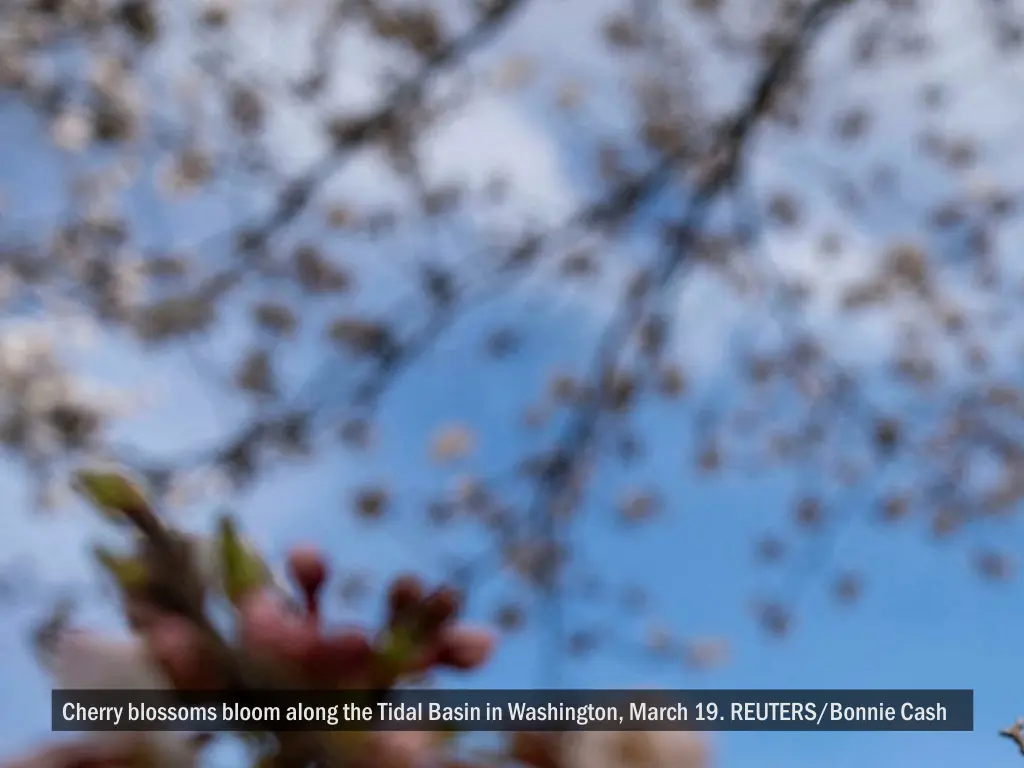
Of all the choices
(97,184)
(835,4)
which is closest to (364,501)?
(97,184)

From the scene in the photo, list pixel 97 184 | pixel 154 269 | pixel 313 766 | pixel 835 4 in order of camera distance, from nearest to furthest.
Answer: pixel 313 766
pixel 835 4
pixel 154 269
pixel 97 184

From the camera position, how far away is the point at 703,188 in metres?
2.96

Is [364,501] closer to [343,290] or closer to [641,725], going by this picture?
[343,290]

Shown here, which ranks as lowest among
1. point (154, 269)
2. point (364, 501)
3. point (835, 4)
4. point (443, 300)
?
point (364, 501)

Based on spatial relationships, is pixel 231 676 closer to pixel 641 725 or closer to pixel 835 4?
pixel 641 725

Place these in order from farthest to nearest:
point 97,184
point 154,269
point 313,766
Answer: point 97,184 → point 154,269 → point 313,766

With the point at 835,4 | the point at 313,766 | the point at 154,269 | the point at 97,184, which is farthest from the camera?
the point at 97,184

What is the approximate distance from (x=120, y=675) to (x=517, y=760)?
5.3 inches

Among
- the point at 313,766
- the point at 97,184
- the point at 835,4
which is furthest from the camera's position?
the point at 97,184

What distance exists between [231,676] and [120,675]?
0.15 feet

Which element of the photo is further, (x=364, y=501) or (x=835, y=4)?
(x=364, y=501)

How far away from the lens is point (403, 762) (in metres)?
0.31

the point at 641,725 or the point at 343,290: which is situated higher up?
the point at 343,290

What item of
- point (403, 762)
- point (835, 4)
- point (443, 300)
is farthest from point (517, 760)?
point (835, 4)
